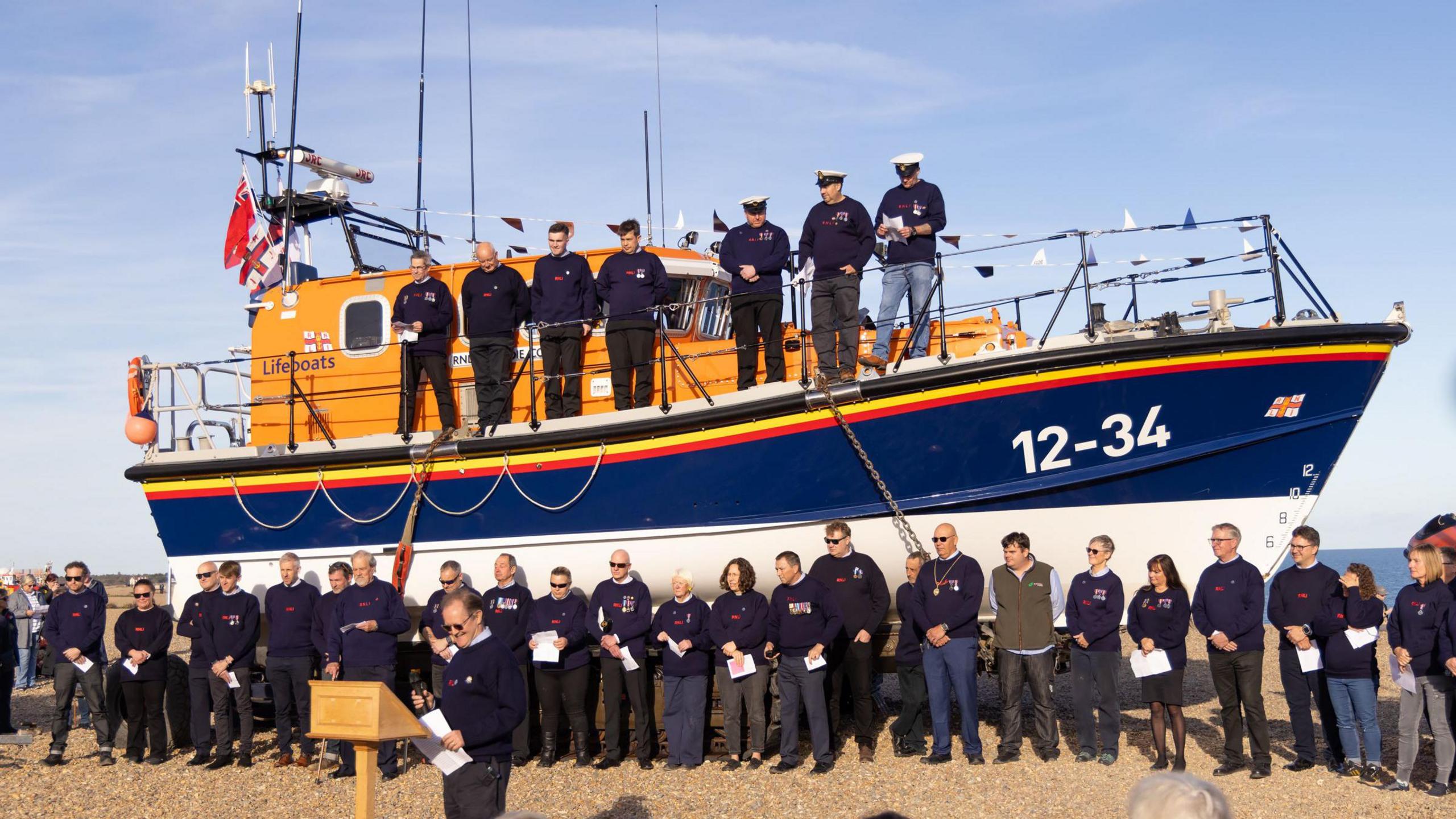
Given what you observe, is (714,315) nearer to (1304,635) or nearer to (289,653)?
(289,653)

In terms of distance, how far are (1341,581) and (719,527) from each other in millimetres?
4190

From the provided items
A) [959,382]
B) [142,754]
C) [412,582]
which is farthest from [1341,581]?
[142,754]

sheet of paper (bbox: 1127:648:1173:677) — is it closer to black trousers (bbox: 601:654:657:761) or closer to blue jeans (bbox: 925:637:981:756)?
blue jeans (bbox: 925:637:981:756)

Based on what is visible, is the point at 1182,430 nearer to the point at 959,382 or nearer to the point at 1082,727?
the point at 959,382

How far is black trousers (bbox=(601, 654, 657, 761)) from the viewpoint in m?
8.68

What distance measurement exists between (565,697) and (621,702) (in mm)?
415

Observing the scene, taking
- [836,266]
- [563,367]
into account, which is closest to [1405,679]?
[836,266]

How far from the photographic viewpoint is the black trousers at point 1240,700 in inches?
295

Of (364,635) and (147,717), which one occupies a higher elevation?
(364,635)

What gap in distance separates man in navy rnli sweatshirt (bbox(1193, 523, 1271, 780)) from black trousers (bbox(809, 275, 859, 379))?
2.75m

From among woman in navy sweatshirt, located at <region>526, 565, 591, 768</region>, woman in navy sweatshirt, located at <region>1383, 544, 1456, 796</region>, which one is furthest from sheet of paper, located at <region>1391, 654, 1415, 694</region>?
woman in navy sweatshirt, located at <region>526, 565, 591, 768</region>

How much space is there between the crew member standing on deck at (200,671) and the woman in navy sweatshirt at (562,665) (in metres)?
2.73

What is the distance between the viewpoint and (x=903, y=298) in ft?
29.6

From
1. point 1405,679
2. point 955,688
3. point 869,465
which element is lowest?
point 955,688
